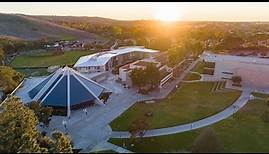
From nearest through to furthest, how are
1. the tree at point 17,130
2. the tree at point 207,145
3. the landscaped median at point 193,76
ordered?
the tree at point 207,145, the tree at point 17,130, the landscaped median at point 193,76

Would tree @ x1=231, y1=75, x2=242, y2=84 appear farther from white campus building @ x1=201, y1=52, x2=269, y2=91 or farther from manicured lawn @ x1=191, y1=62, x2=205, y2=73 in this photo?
manicured lawn @ x1=191, y1=62, x2=205, y2=73

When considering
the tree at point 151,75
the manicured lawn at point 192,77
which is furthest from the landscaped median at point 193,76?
the tree at point 151,75

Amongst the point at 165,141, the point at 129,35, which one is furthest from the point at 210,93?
the point at 129,35

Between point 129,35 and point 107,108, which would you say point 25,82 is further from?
point 129,35

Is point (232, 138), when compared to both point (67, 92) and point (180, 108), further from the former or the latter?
point (67, 92)

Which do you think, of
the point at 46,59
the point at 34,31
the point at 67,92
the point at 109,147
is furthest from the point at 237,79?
the point at 34,31

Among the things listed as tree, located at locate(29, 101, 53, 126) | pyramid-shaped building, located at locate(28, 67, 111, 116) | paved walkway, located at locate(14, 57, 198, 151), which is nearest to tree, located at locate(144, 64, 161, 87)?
paved walkway, located at locate(14, 57, 198, 151)

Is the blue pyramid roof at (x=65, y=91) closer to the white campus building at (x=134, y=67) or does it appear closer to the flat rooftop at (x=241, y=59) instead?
the white campus building at (x=134, y=67)
